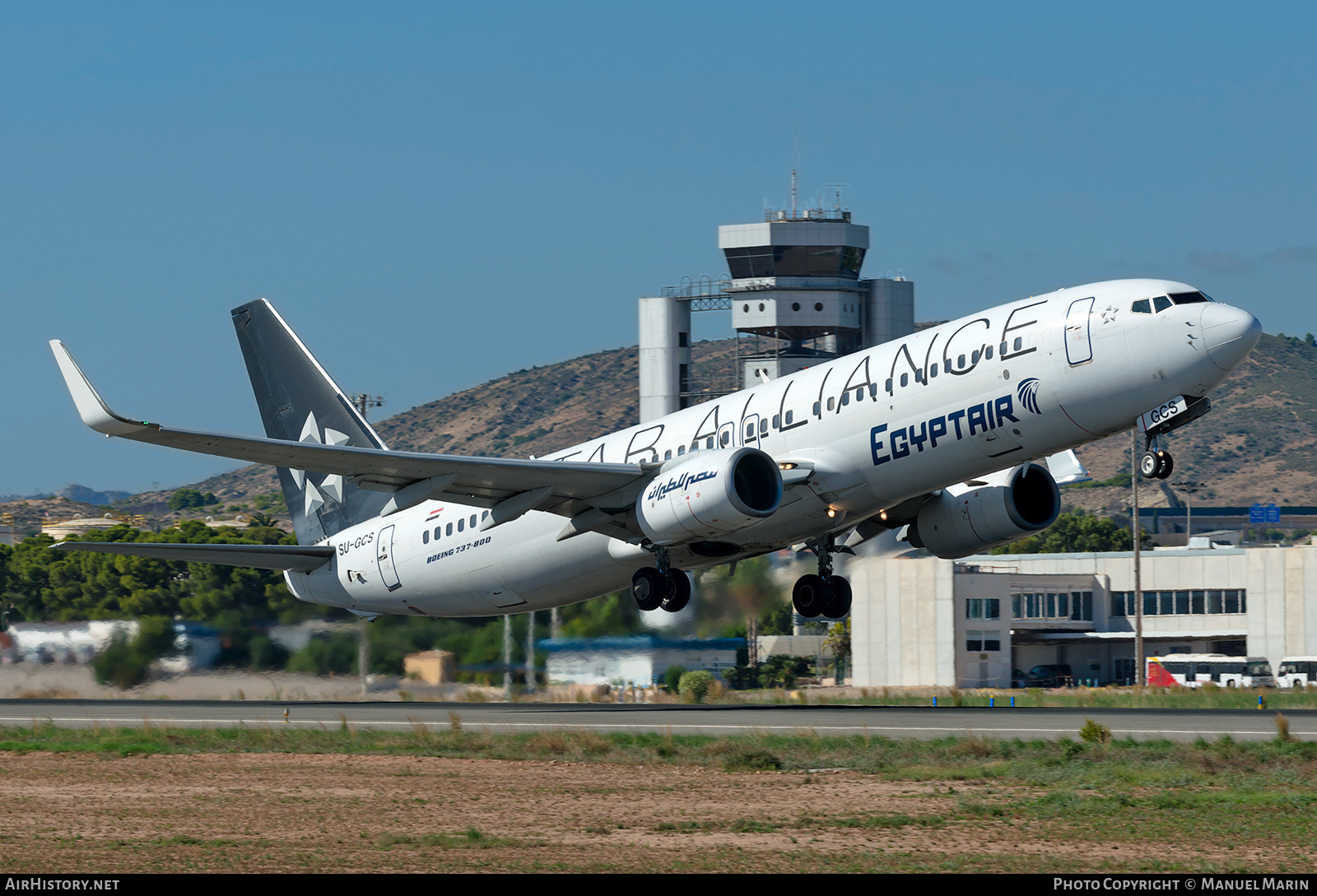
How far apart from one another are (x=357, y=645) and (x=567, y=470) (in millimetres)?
12854

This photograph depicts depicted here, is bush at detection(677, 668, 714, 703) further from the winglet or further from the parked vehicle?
the parked vehicle

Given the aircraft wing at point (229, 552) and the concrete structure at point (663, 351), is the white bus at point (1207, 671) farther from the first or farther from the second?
the concrete structure at point (663, 351)

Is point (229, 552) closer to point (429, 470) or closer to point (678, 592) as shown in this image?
point (429, 470)

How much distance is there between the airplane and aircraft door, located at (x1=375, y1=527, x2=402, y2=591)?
6cm

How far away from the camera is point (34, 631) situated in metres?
46.1

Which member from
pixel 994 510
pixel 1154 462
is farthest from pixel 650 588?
pixel 1154 462

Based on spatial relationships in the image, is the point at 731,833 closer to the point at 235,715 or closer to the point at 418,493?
the point at 418,493

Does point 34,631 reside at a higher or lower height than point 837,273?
lower

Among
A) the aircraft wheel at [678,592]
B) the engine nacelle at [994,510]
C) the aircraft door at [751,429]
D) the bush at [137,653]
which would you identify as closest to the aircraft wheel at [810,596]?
the engine nacelle at [994,510]

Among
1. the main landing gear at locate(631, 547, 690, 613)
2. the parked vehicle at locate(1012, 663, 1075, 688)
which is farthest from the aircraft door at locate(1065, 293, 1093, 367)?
the parked vehicle at locate(1012, 663, 1075, 688)

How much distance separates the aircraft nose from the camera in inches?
1052

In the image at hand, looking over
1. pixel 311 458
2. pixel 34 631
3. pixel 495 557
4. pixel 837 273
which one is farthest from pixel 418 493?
pixel 837 273

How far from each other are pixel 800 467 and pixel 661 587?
4671 millimetres
